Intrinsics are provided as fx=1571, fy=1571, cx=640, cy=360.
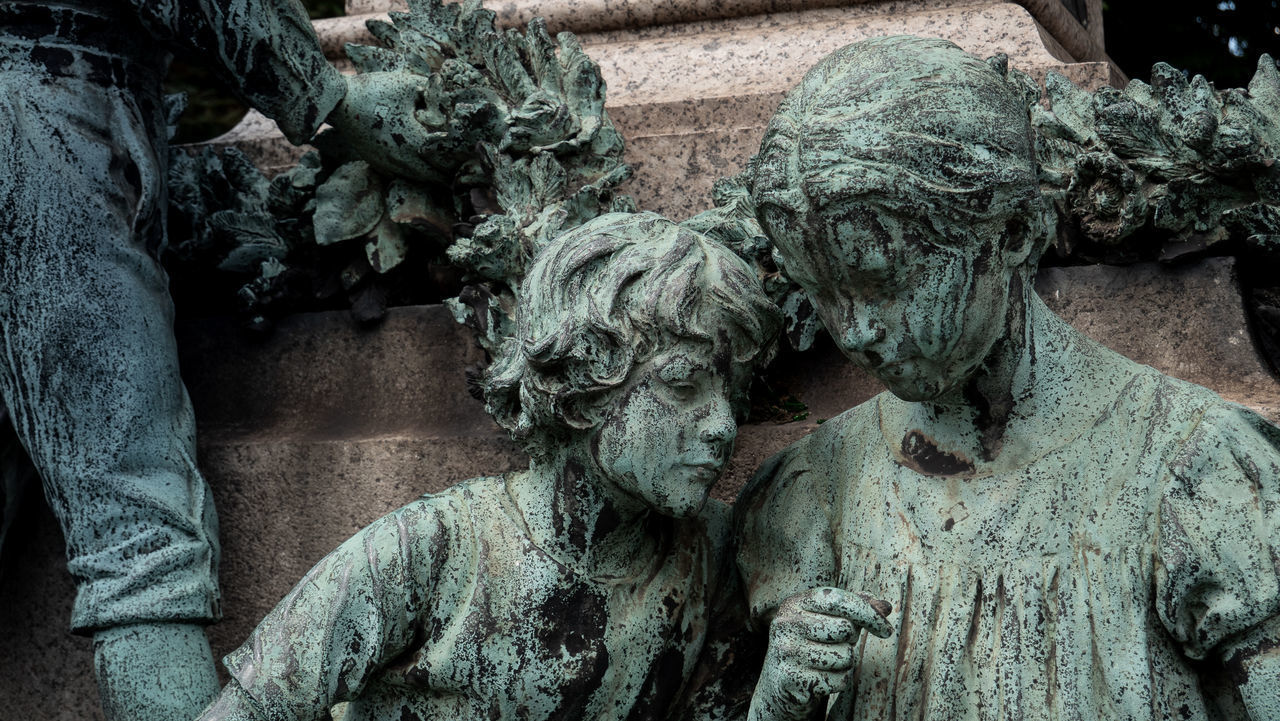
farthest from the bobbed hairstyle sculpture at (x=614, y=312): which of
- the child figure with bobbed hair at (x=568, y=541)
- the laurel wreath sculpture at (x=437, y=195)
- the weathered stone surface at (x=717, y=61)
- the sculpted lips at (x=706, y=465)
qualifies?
the weathered stone surface at (x=717, y=61)

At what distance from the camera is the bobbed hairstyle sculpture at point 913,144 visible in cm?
189

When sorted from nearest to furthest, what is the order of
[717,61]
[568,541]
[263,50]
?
[568,541] < [263,50] < [717,61]

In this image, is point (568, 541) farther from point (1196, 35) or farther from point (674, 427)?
point (1196, 35)

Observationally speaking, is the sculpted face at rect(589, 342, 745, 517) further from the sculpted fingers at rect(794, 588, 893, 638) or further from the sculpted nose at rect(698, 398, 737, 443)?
the sculpted fingers at rect(794, 588, 893, 638)

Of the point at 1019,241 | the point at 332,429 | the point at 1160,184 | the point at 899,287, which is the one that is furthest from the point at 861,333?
the point at 332,429

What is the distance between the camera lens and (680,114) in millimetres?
3117

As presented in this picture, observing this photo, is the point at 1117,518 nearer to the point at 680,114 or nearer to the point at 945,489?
the point at 945,489

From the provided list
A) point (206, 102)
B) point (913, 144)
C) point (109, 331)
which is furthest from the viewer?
point (206, 102)

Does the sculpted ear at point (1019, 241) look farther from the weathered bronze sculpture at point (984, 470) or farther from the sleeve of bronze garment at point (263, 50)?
the sleeve of bronze garment at point (263, 50)

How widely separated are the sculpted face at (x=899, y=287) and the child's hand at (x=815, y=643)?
289 millimetres

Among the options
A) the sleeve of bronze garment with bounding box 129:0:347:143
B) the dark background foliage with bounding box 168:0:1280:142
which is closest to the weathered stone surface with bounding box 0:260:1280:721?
the sleeve of bronze garment with bounding box 129:0:347:143

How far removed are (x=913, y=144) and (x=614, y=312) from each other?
50 cm

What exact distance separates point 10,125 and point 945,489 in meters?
1.72

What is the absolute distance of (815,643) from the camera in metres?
2.07
